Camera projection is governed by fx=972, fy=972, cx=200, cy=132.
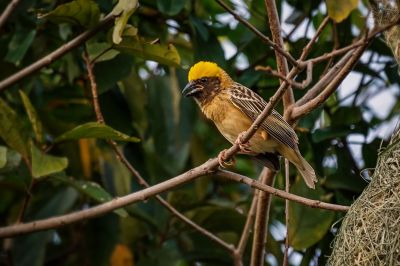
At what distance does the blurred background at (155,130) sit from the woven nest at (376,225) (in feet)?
2.79

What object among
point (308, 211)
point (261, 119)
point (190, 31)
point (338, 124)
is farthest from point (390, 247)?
point (190, 31)

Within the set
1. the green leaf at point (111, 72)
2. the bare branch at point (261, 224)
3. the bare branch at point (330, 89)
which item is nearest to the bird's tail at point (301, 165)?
the bare branch at point (261, 224)

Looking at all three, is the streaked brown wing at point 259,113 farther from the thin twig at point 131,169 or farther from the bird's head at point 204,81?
the thin twig at point 131,169

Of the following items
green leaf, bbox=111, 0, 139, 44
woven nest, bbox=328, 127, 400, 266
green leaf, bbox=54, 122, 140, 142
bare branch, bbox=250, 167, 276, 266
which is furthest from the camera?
green leaf, bbox=54, 122, 140, 142

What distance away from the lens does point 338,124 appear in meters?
5.02

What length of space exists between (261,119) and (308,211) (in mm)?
1261

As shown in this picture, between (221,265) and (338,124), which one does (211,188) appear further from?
(338,124)

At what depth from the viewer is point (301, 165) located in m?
4.64

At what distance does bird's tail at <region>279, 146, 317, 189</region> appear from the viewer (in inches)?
178

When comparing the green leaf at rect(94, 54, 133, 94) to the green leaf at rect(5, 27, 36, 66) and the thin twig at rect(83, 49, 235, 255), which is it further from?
the thin twig at rect(83, 49, 235, 255)

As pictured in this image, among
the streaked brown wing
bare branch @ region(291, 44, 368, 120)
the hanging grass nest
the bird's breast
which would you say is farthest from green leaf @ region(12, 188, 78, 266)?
the hanging grass nest

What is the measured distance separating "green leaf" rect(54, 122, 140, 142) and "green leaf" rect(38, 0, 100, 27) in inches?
20.6

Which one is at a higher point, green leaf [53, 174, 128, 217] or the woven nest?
the woven nest

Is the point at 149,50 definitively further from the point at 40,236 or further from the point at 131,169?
the point at 40,236
